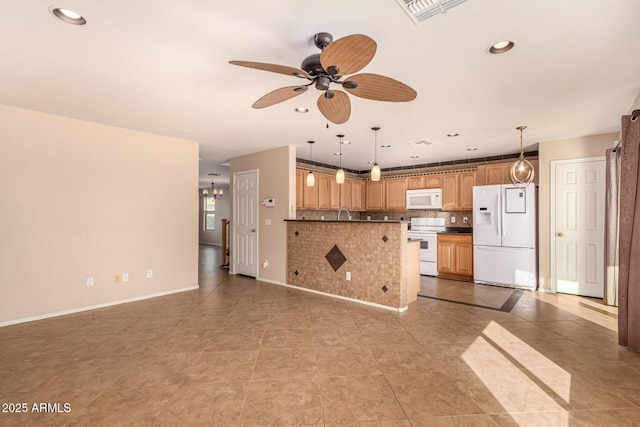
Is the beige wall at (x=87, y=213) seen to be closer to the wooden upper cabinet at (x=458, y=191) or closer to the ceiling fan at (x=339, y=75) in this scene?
the ceiling fan at (x=339, y=75)

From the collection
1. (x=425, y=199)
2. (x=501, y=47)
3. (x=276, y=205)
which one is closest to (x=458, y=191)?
(x=425, y=199)

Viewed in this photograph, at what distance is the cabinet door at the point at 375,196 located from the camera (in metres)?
7.54

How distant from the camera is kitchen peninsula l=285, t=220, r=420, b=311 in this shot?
3.98 m

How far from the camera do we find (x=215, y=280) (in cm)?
570

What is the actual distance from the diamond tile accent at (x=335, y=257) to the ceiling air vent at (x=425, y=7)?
130 inches

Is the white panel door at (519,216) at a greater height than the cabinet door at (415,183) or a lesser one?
lesser

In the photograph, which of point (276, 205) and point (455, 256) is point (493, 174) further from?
point (276, 205)

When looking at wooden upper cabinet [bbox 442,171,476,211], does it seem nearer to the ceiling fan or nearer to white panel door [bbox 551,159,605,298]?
white panel door [bbox 551,159,605,298]

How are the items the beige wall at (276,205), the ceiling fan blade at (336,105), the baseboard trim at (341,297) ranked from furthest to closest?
1. the beige wall at (276,205)
2. the baseboard trim at (341,297)
3. the ceiling fan blade at (336,105)

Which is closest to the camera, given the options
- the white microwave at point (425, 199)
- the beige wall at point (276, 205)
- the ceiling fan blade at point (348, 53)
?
the ceiling fan blade at point (348, 53)

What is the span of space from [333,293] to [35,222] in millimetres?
3976

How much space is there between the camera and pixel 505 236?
5.23m

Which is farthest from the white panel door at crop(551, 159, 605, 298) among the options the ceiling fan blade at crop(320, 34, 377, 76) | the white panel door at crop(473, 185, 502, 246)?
the ceiling fan blade at crop(320, 34, 377, 76)

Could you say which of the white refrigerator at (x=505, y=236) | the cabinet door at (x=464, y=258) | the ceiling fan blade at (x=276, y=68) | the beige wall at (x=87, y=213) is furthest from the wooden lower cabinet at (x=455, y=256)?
the ceiling fan blade at (x=276, y=68)
